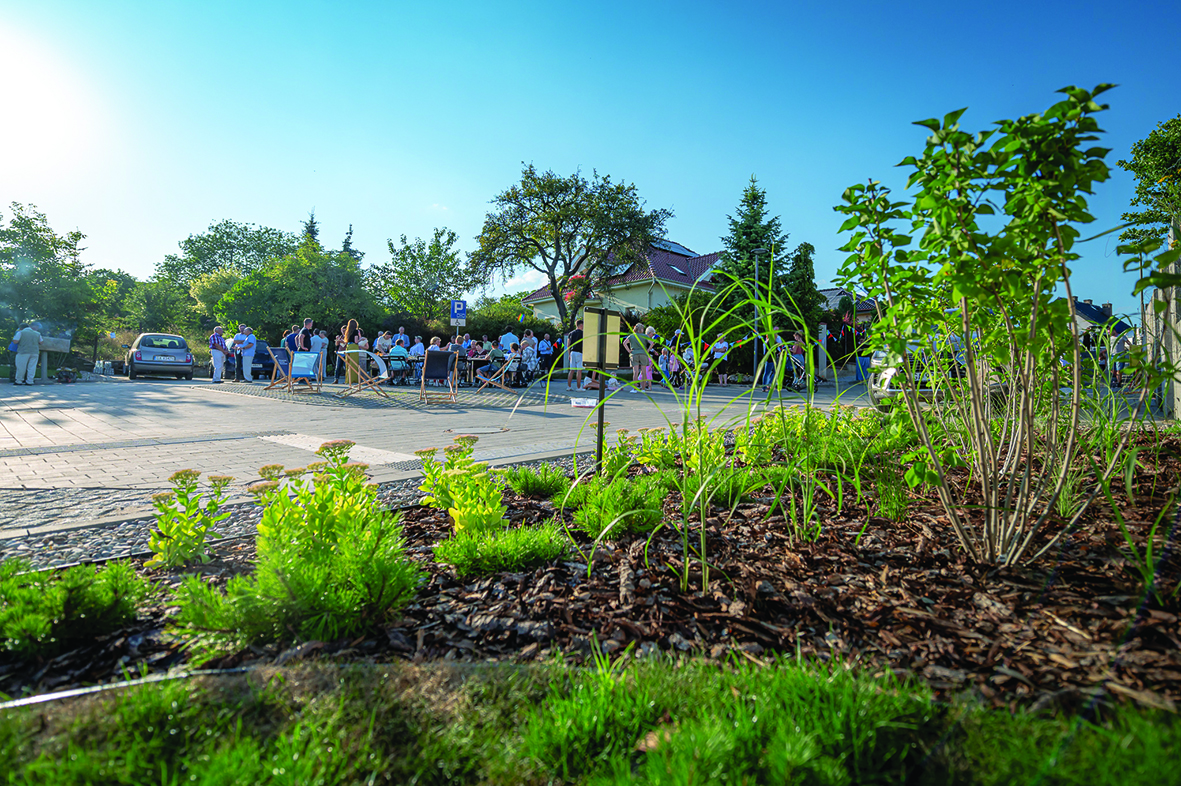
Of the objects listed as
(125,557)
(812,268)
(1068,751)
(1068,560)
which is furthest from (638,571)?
(812,268)

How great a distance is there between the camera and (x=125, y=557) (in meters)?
2.39

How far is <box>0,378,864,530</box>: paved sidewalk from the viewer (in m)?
3.75

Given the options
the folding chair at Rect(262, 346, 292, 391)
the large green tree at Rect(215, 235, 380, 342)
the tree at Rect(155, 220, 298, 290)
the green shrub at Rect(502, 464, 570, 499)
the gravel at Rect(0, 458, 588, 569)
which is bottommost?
the gravel at Rect(0, 458, 588, 569)

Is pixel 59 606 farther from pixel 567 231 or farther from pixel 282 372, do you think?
pixel 567 231

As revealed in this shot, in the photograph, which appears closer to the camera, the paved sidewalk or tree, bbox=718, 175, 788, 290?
the paved sidewalk

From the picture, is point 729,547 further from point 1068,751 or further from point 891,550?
point 1068,751

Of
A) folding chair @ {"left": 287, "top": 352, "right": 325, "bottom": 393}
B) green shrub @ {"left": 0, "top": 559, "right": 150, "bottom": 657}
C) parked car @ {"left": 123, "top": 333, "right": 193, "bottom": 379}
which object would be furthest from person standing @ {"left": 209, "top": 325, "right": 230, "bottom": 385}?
green shrub @ {"left": 0, "top": 559, "right": 150, "bottom": 657}

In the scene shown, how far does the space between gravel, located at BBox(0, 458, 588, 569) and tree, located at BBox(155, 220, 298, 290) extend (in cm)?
6773

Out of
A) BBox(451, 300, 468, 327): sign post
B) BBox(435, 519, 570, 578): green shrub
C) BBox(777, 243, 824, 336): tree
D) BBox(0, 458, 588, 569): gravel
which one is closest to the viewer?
BBox(435, 519, 570, 578): green shrub

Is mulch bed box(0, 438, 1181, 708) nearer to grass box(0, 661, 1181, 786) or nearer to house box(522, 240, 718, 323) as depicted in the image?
grass box(0, 661, 1181, 786)

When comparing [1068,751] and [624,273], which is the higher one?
[624,273]

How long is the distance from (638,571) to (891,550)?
3.17 ft

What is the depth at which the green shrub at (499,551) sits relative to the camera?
2203 mm

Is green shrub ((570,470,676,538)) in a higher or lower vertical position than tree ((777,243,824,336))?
lower
